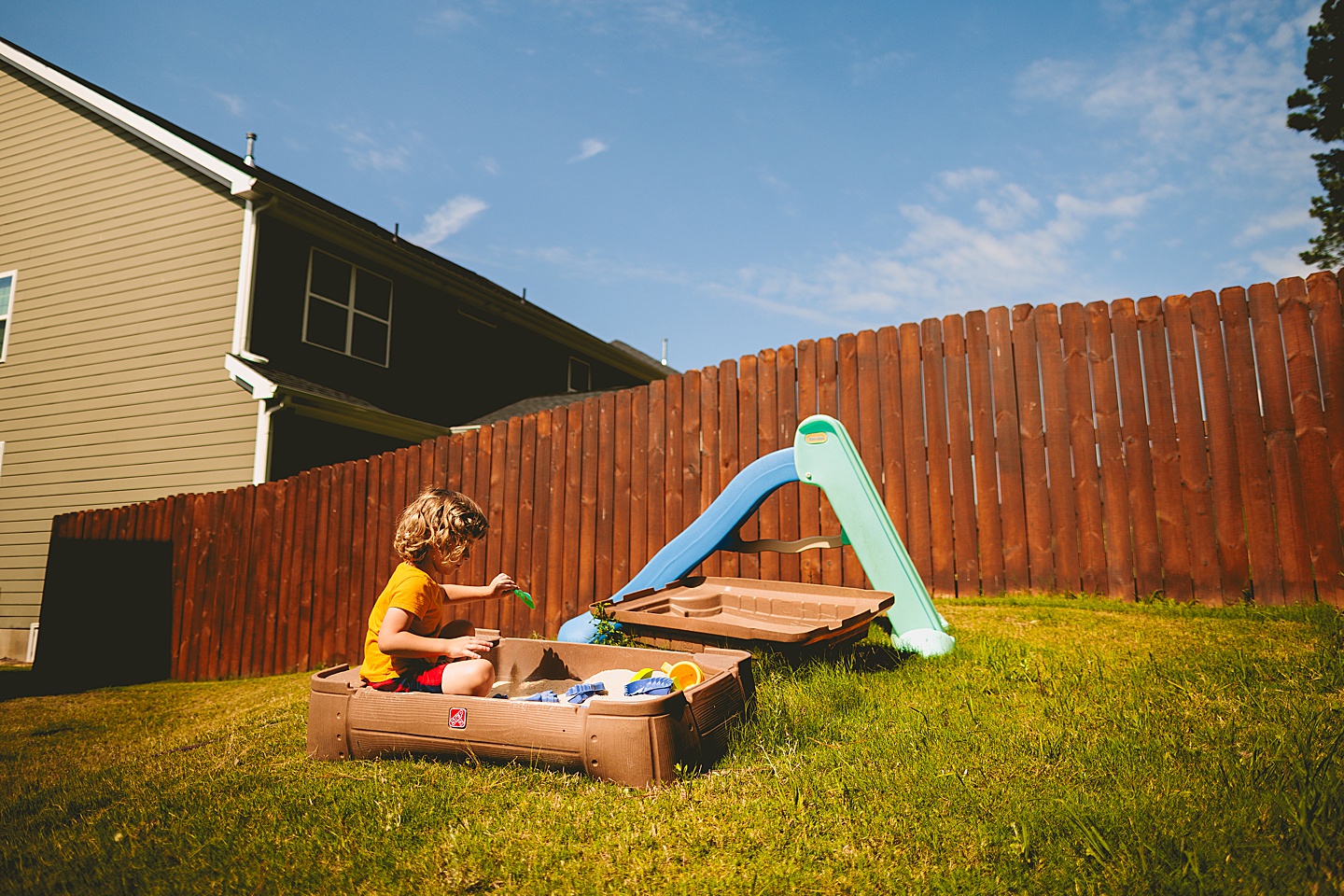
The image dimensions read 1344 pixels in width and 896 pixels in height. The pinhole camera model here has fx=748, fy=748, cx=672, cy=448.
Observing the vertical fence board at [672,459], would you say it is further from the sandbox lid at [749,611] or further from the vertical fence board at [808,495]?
the sandbox lid at [749,611]

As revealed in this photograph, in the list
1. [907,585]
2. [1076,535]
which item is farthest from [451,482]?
[1076,535]

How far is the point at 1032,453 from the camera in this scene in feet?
16.9

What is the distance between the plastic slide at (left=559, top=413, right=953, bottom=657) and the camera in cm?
411

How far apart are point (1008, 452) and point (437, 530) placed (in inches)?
152

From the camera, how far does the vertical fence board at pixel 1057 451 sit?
4.95 meters

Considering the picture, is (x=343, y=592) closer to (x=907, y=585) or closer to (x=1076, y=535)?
(x=907, y=585)

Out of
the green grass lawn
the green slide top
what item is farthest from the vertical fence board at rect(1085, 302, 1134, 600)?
the green slide top

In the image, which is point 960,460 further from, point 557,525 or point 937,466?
point 557,525

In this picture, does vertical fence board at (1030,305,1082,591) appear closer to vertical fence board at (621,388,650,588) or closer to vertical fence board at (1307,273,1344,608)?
vertical fence board at (1307,273,1344,608)

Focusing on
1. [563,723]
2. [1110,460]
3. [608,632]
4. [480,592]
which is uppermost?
[1110,460]

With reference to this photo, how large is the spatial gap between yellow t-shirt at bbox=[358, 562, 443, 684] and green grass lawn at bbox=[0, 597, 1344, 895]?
1.40 ft

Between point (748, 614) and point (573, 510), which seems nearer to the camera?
point (748, 614)

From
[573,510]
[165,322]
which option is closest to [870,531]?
[573,510]

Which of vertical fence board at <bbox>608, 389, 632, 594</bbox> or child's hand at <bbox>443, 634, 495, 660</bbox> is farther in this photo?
vertical fence board at <bbox>608, 389, 632, 594</bbox>
